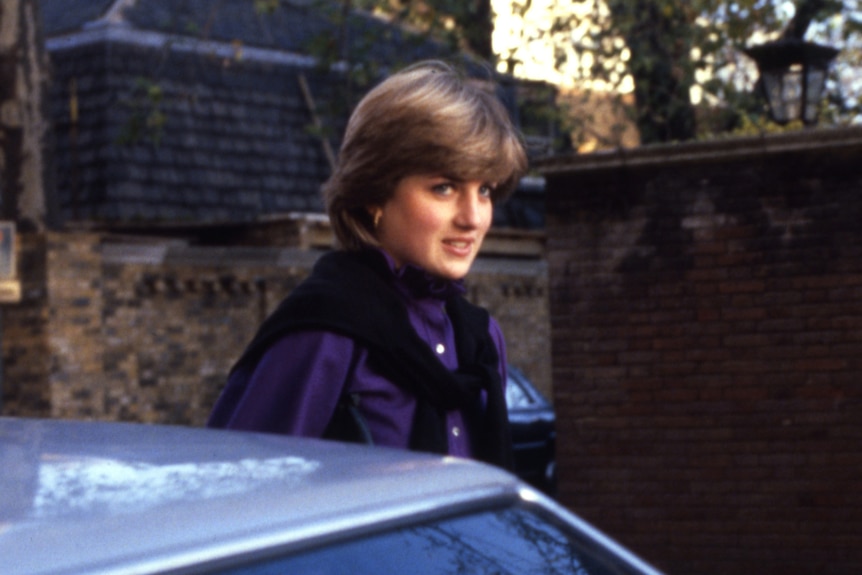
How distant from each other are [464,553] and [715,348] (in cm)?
678

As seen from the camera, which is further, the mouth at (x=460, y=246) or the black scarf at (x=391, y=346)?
the mouth at (x=460, y=246)

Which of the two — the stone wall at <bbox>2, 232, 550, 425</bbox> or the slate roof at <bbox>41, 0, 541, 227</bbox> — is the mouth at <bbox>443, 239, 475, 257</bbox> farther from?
the slate roof at <bbox>41, 0, 541, 227</bbox>

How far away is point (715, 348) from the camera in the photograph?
330 inches

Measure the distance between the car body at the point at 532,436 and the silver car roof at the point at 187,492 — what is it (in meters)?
11.2

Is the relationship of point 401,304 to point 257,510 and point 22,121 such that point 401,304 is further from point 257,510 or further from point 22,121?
point 22,121

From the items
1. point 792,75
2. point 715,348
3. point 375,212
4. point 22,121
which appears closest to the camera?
point 375,212

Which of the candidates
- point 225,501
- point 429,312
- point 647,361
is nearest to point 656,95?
point 647,361

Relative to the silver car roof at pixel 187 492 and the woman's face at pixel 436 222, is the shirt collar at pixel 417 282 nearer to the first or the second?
the woman's face at pixel 436 222

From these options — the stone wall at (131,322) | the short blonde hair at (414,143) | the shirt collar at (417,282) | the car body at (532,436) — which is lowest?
the car body at (532,436)

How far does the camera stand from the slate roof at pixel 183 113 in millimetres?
16969

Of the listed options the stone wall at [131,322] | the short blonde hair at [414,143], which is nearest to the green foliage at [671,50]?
the stone wall at [131,322]

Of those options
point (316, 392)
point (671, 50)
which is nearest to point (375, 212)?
point (316, 392)

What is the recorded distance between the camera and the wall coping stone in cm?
811

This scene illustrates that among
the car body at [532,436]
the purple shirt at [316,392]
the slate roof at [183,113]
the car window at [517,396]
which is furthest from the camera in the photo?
the slate roof at [183,113]
